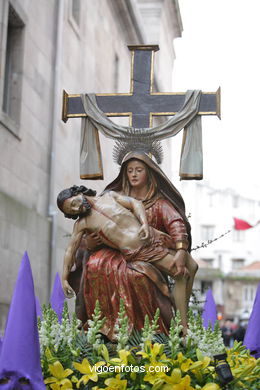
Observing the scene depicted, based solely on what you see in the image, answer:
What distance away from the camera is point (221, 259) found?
68562 millimetres

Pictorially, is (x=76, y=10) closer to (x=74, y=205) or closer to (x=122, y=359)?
(x=74, y=205)

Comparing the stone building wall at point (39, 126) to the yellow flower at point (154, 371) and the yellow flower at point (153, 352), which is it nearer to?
the yellow flower at point (153, 352)

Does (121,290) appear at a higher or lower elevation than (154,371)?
higher

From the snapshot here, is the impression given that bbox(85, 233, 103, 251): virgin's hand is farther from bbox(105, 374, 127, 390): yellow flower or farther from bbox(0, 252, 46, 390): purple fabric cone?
bbox(105, 374, 127, 390): yellow flower

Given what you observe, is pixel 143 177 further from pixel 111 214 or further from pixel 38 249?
pixel 38 249

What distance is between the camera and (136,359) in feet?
19.6

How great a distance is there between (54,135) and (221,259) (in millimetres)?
53759

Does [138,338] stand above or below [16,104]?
below

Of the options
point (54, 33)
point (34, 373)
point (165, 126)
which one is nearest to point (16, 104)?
point (54, 33)

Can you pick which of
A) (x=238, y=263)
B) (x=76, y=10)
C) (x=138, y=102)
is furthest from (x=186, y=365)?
(x=238, y=263)

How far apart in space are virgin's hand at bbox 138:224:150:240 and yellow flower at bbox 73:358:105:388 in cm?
140

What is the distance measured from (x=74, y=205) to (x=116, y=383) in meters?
1.92

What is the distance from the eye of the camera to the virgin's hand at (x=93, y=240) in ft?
23.0

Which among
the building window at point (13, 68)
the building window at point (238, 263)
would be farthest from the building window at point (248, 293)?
the building window at point (13, 68)
